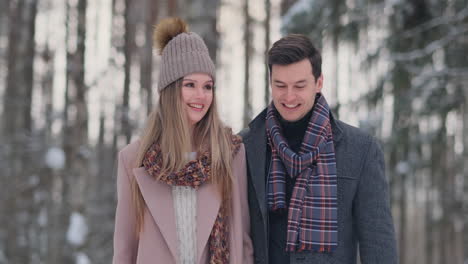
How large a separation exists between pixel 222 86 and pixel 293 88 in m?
12.6

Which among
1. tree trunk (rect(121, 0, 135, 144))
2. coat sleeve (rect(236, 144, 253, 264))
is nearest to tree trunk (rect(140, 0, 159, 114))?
tree trunk (rect(121, 0, 135, 144))

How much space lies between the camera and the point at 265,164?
3.07 metres

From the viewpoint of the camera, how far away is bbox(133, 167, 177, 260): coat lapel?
295cm

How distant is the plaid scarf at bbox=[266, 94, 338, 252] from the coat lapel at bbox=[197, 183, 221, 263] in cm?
30

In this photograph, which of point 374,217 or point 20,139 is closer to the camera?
point 374,217

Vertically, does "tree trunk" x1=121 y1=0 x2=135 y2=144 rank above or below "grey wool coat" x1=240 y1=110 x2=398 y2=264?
above

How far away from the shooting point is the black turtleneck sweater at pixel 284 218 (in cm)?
296

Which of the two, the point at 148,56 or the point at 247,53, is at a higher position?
the point at 148,56

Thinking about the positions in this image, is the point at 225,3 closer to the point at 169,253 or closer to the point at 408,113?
the point at 408,113

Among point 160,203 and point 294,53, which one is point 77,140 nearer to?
point 160,203

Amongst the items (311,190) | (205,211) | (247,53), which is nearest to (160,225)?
(205,211)

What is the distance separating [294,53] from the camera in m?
2.85

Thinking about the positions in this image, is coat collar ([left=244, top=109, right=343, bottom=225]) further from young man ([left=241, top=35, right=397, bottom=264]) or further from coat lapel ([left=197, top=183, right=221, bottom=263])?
coat lapel ([left=197, top=183, right=221, bottom=263])

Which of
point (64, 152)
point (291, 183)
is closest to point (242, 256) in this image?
point (291, 183)
